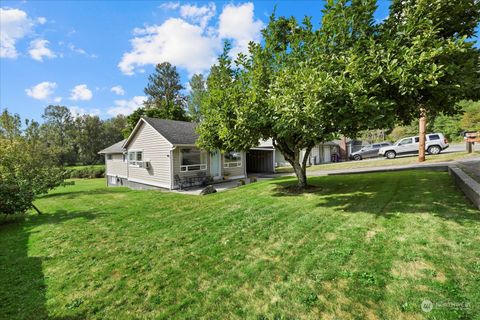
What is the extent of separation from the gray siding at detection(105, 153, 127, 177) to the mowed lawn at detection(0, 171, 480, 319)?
1334 centimetres

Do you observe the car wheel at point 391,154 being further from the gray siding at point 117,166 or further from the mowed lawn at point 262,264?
the gray siding at point 117,166

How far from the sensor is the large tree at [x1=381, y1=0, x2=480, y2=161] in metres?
5.18

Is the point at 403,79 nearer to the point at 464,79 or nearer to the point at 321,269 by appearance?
the point at 464,79

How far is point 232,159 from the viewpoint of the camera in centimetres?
1680

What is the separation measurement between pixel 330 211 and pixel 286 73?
428 centimetres

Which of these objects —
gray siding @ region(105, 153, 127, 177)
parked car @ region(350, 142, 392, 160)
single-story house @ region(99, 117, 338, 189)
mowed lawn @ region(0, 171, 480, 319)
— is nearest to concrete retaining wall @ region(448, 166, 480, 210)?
mowed lawn @ region(0, 171, 480, 319)

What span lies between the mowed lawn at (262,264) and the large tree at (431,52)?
9.92 ft

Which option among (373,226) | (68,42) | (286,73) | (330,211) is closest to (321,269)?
(373,226)

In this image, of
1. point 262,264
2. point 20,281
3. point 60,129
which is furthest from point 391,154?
point 60,129

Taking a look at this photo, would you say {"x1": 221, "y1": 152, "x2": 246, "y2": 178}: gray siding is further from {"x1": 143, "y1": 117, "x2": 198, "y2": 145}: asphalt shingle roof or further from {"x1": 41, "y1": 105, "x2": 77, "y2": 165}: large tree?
{"x1": 41, "y1": 105, "x2": 77, "y2": 165}: large tree

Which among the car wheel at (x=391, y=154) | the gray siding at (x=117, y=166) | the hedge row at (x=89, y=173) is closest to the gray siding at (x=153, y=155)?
the gray siding at (x=117, y=166)

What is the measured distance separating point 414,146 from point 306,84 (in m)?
19.9

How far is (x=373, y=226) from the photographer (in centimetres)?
485

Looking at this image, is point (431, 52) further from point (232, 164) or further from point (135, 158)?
point (135, 158)
